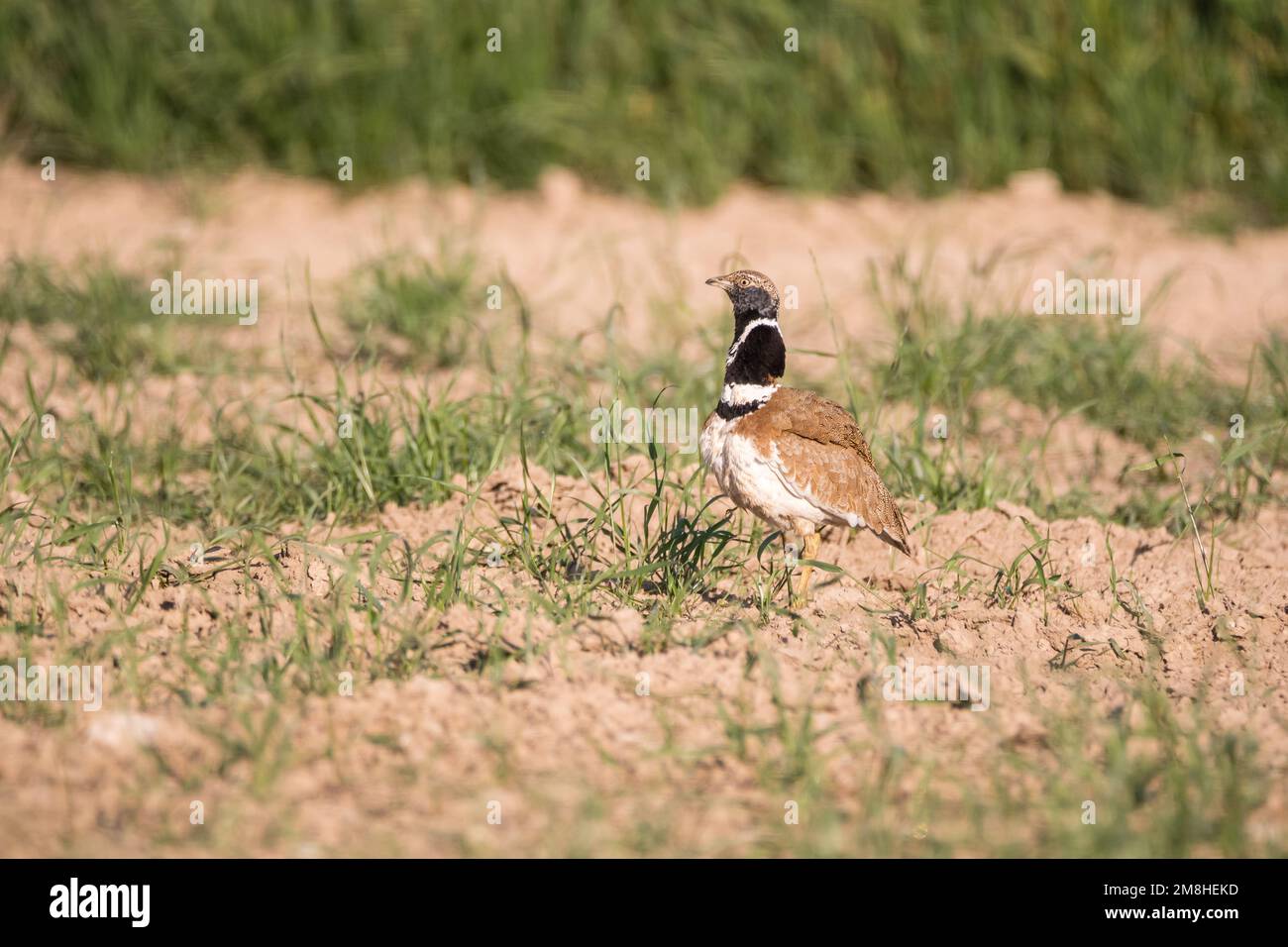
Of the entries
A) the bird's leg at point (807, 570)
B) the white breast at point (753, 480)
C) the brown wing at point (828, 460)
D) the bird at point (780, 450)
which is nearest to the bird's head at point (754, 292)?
the bird at point (780, 450)

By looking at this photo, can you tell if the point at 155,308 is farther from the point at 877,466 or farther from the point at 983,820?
the point at 983,820

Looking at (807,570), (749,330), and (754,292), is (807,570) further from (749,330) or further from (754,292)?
(754,292)

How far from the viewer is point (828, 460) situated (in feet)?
14.6

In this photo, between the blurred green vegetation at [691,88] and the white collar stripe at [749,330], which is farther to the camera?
the blurred green vegetation at [691,88]

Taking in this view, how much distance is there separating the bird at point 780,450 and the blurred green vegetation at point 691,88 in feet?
11.9

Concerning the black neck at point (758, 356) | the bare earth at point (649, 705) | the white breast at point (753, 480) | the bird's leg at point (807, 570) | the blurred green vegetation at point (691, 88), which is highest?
the blurred green vegetation at point (691, 88)

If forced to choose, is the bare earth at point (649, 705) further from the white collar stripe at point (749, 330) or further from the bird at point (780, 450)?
the white collar stripe at point (749, 330)

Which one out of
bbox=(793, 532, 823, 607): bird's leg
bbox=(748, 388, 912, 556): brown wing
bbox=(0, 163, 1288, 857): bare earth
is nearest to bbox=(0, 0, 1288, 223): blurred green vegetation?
bbox=(0, 163, 1288, 857): bare earth

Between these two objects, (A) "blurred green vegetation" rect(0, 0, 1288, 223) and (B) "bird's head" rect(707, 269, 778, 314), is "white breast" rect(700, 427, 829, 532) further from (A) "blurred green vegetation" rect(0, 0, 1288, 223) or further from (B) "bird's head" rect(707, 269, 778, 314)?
(A) "blurred green vegetation" rect(0, 0, 1288, 223)

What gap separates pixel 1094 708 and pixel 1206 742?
0.29 m

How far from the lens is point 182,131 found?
838cm

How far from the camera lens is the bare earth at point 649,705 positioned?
134 inches

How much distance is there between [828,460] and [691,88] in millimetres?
4316

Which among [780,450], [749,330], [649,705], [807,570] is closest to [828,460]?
[780,450]
